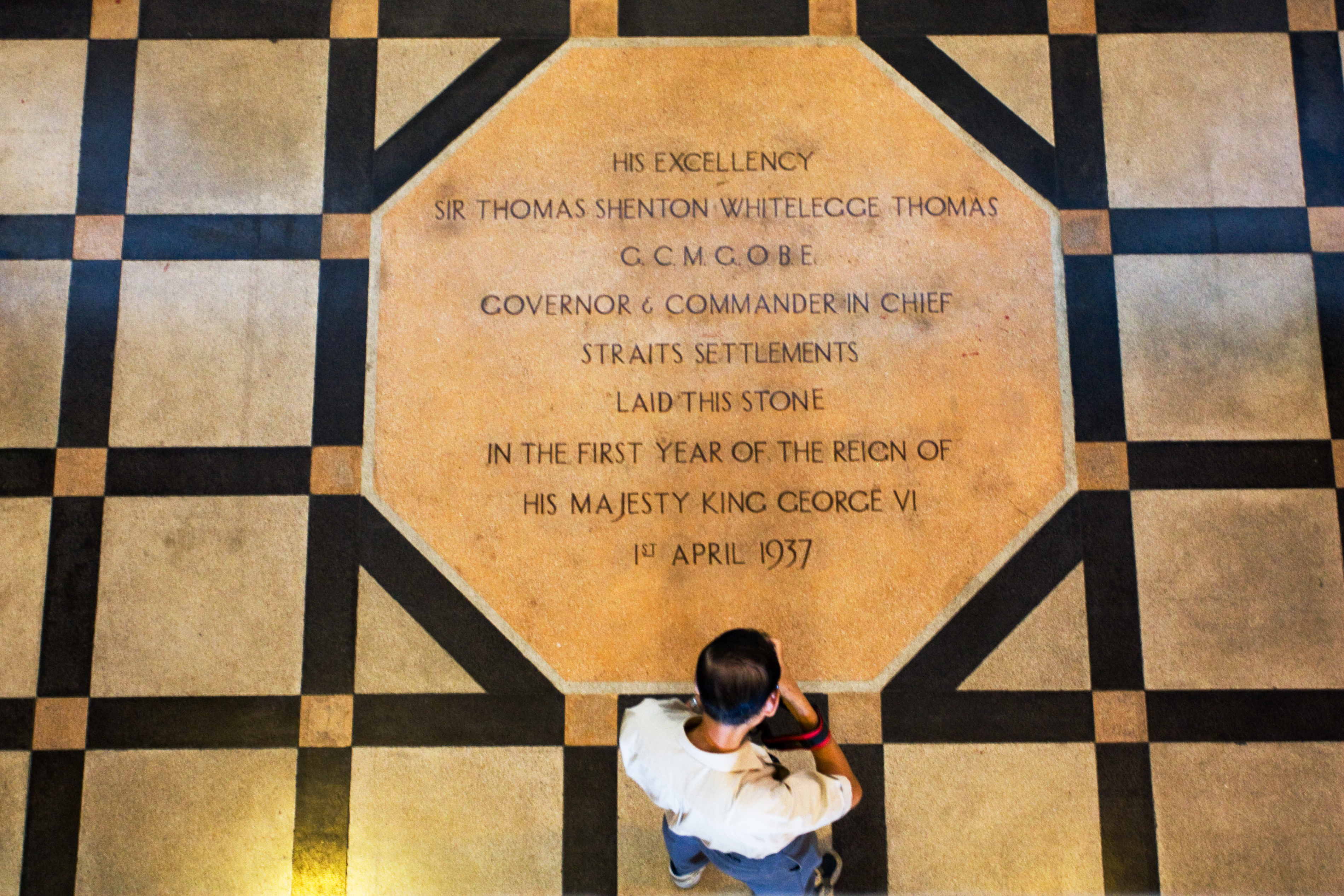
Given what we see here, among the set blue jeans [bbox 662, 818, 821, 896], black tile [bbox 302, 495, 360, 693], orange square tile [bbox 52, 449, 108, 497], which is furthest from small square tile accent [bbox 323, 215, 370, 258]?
blue jeans [bbox 662, 818, 821, 896]

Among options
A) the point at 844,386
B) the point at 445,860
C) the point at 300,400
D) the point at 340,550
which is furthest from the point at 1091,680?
the point at 300,400

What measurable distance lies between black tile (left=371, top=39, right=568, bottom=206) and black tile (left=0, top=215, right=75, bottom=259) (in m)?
0.92

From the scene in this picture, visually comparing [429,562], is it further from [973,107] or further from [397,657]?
[973,107]

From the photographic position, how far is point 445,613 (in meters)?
2.35

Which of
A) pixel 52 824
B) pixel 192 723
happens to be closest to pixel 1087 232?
pixel 192 723

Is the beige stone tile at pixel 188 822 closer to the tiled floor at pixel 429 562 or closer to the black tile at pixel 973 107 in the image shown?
the tiled floor at pixel 429 562

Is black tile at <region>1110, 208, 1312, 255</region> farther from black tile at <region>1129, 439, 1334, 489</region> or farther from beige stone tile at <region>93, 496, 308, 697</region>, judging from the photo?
beige stone tile at <region>93, 496, 308, 697</region>

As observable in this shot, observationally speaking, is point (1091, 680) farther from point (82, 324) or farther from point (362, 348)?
point (82, 324)

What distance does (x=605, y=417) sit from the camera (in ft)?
7.92

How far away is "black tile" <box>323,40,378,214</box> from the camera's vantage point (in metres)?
2.51

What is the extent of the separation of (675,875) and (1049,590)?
1285mm

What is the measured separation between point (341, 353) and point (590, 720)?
1269 millimetres

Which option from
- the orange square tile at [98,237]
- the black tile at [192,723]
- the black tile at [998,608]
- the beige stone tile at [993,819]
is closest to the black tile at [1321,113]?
the black tile at [998,608]

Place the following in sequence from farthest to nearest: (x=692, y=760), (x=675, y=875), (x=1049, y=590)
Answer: (x=1049, y=590)
(x=675, y=875)
(x=692, y=760)
